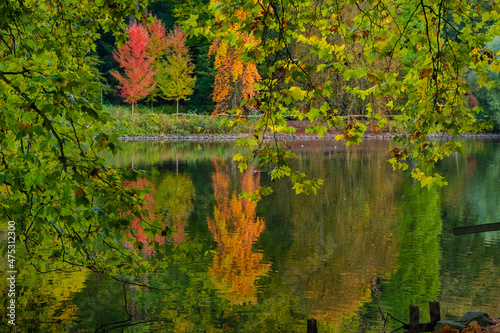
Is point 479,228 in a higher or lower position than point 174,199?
higher

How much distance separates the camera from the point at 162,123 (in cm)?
3966

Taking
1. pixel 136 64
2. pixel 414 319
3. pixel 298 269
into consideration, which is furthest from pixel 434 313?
pixel 136 64

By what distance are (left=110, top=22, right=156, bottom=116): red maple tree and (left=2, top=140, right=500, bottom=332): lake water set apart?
2337cm

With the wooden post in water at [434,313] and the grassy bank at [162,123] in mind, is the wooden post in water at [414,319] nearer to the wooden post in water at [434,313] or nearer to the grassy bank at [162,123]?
the wooden post in water at [434,313]

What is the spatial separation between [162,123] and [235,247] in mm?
30627

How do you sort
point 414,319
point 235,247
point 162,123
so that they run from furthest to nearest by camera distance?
point 162,123 < point 235,247 < point 414,319

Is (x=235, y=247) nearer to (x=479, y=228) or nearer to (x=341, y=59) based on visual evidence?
(x=341, y=59)

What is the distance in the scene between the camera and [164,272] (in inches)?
327

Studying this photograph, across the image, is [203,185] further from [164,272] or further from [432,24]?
[432,24]

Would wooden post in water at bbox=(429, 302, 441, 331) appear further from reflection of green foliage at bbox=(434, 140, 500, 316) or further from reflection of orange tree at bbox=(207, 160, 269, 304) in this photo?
reflection of orange tree at bbox=(207, 160, 269, 304)

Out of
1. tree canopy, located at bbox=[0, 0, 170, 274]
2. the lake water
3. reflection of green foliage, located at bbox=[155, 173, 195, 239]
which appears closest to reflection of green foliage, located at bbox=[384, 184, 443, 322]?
the lake water

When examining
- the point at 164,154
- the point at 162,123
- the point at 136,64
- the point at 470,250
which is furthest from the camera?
the point at 162,123

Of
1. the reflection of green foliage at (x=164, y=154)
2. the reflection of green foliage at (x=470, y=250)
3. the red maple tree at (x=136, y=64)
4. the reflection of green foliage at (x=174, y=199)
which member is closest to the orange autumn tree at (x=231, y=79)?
the red maple tree at (x=136, y=64)

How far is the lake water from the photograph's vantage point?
6605 mm
